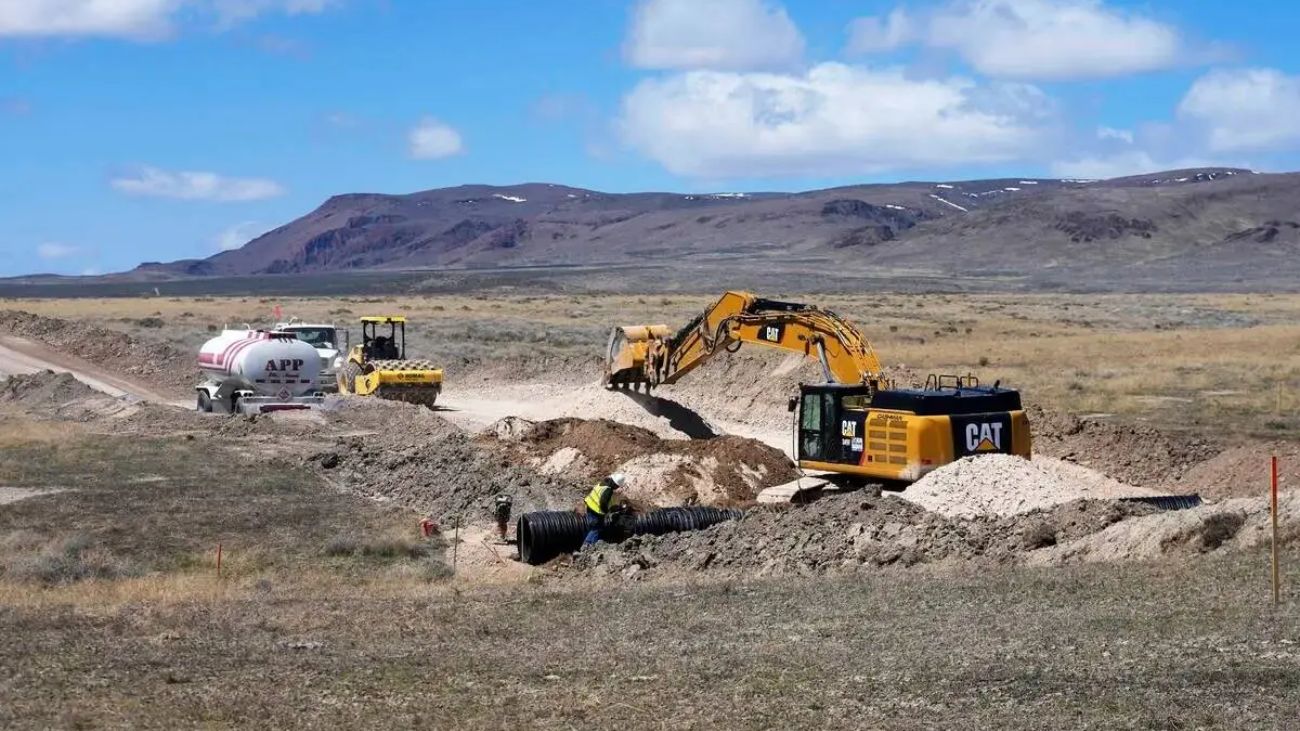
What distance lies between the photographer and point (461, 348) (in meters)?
59.2

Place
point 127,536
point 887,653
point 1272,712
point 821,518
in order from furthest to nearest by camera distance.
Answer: point 127,536
point 821,518
point 887,653
point 1272,712

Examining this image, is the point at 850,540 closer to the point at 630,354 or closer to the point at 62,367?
the point at 630,354

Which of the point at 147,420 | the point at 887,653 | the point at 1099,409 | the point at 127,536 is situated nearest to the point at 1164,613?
the point at 887,653

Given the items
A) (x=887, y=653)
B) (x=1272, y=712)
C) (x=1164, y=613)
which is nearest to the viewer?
(x=1272, y=712)

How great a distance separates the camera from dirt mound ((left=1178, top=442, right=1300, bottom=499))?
2578cm

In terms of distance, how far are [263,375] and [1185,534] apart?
2612cm

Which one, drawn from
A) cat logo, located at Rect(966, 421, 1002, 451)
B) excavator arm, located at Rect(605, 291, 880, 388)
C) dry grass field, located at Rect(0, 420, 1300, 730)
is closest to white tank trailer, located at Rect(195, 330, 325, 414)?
excavator arm, located at Rect(605, 291, 880, 388)

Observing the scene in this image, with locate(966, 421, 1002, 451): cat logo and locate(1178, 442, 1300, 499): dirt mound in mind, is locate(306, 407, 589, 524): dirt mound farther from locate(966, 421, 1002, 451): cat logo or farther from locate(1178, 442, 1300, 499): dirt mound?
locate(1178, 442, 1300, 499): dirt mound

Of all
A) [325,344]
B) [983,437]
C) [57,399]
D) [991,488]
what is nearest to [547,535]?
[991,488]

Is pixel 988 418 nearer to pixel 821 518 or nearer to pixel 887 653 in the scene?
pixel 821 518

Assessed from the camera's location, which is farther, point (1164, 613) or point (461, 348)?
point (461, 348)

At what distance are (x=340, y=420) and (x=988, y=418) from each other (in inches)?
724

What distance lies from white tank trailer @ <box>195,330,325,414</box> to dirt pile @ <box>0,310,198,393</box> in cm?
1089

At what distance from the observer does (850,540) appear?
19.0 meters
